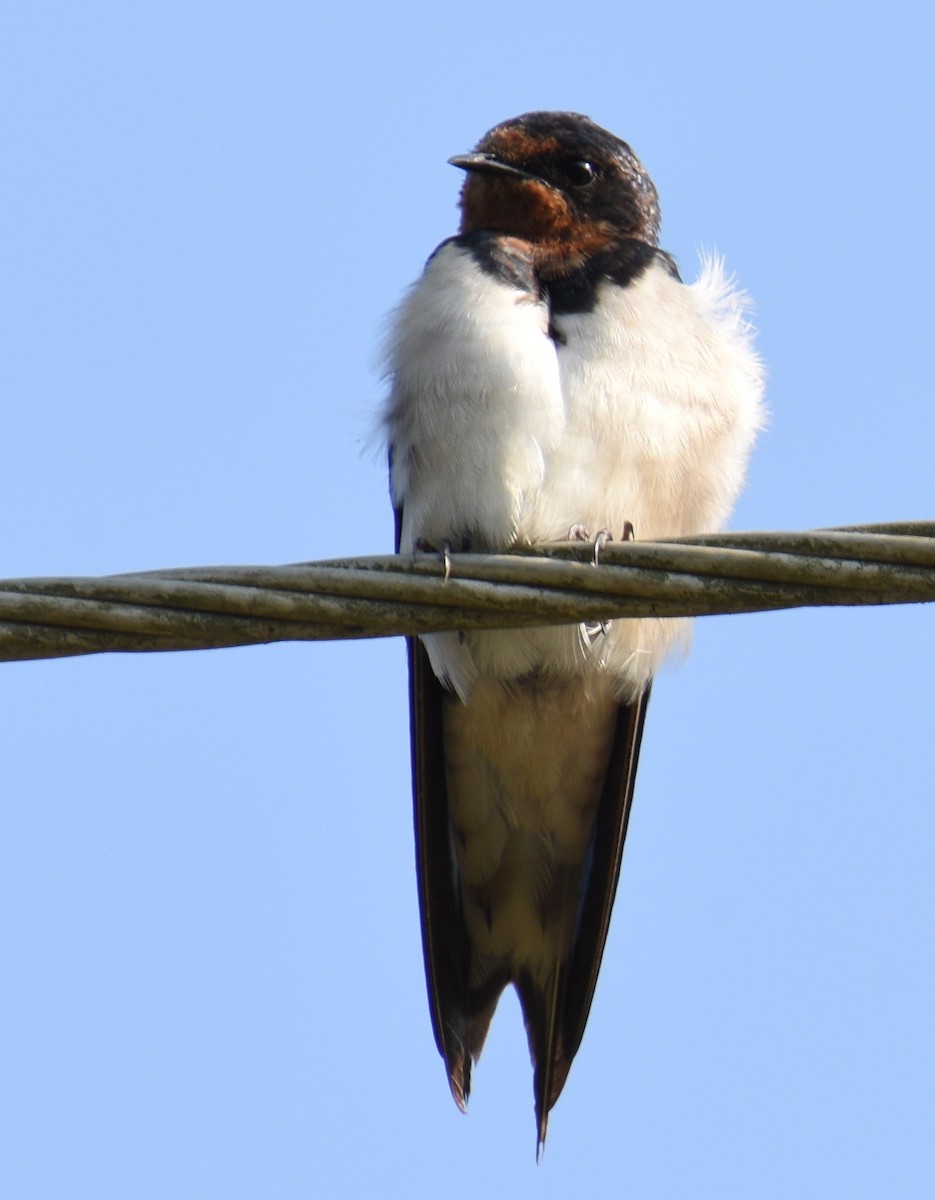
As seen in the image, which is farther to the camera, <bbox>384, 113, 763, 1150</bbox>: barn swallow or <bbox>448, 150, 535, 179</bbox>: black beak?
<bbox>448, 150, 535, 179</bbox>: black beak

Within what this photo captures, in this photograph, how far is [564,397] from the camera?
3.30 metres

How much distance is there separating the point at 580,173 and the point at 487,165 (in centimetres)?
20

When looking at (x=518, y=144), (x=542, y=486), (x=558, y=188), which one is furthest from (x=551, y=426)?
(x=518, y=144)

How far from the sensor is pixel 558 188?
3957 mm

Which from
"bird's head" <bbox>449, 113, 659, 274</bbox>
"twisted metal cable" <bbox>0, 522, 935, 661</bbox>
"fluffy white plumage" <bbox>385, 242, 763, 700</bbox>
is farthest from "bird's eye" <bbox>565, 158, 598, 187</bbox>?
"twisted metal cable" <bbox>0, 522, 935, 661</bbox>

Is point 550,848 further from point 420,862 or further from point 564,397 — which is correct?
point 564,397

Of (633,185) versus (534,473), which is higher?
(633,185)

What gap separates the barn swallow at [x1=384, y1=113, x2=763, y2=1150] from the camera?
332cm

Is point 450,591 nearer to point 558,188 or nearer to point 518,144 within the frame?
point 558,188

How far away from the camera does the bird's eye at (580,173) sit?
157 inches

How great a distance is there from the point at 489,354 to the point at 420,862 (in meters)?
1.02

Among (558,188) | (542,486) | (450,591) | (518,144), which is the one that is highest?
(518,144)

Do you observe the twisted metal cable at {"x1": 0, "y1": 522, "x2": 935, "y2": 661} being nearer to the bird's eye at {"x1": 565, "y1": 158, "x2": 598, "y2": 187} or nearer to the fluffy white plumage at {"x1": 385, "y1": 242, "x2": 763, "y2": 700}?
the fluffy white plumage at {"x1": 385, "y1": 242, "x2": 763, "y2": 700}

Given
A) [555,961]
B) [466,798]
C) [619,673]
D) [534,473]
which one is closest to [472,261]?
[534,473]
